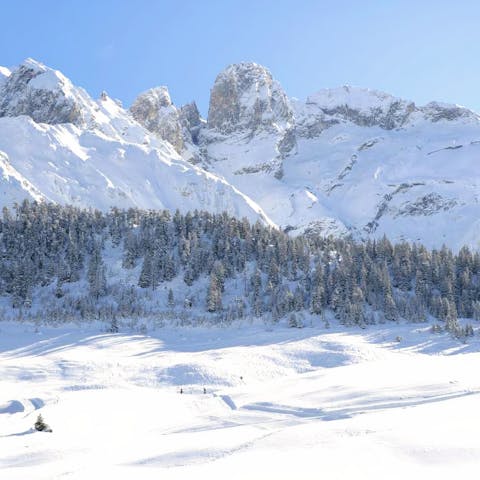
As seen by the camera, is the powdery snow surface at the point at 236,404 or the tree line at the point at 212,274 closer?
the powdery snow surface at the point at 236,404

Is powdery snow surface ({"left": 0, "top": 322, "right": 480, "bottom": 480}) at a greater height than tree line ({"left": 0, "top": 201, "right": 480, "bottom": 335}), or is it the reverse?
tree line ({"left": 0, "top": 201, "right": 480, "bottom": 335})

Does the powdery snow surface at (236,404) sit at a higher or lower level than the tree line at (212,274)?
lower

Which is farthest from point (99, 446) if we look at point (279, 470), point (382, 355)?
point (382, 355)

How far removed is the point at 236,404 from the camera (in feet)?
140

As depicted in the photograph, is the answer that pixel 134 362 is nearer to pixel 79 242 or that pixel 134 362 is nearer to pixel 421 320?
pixel 421 320

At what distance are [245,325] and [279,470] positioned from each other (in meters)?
84.7

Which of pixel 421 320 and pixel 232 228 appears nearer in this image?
pixel 421 320

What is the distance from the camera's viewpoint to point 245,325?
101938mm

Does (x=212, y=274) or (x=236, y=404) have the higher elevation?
(x=212, y=274)

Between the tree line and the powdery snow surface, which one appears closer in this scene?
the powdery snow surface

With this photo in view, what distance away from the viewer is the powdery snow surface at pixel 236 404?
19172 millimetres

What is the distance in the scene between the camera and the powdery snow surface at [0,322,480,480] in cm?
1917

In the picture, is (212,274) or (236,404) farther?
(212,274)

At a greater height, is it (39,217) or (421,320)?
(39,217)
